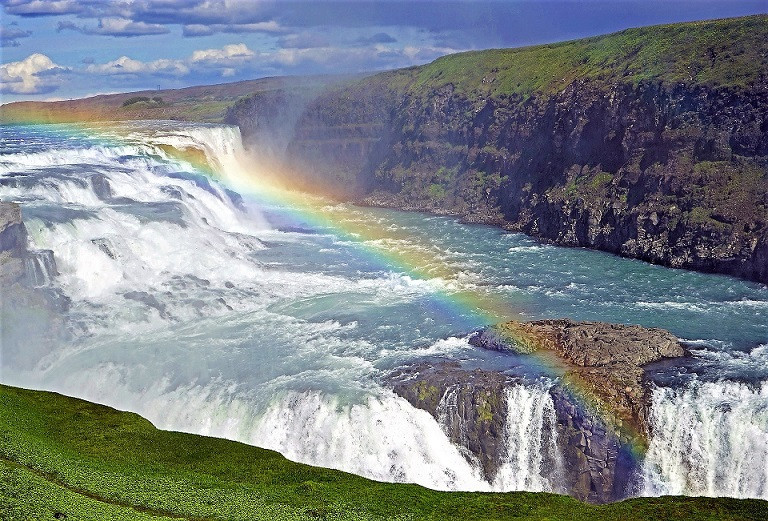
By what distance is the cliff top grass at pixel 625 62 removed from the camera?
57.0 meters

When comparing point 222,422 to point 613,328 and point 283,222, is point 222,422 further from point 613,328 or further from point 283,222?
point 283,222

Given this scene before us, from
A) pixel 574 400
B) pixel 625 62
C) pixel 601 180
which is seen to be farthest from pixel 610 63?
pixel 574 400

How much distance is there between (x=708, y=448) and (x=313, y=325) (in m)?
18.7

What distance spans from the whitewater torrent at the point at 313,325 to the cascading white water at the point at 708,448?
0.16ft

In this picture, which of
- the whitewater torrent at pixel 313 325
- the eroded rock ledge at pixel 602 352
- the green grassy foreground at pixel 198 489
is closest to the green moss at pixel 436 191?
the whitewater torrent at pixel 313 325

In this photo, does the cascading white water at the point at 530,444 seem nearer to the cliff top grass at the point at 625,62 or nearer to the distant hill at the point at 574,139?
the distant hill at the point at 574,139

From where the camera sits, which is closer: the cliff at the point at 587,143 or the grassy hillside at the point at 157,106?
the cliff at the point at 587,143

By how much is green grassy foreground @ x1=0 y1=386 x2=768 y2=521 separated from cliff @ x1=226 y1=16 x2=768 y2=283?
29.4m

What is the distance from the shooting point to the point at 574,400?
2938cm

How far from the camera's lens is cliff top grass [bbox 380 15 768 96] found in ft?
187

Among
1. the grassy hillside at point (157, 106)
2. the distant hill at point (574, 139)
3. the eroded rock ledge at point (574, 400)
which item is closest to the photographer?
the eroded rock ledge at point (574, 400)

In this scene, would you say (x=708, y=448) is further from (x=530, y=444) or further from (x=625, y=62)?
(x=625, y=62)

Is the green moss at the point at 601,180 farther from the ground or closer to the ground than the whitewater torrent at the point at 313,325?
Result: farther from the ground

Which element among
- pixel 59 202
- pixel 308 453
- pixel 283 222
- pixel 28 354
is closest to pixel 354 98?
pixel 283 222
